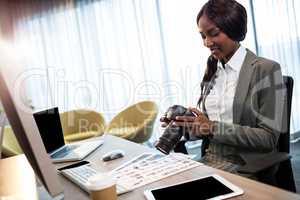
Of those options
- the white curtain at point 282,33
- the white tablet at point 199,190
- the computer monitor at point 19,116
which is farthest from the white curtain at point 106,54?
the computer monitor at point 19,116

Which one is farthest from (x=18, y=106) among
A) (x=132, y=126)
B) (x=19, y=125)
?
(x=132, y=126)

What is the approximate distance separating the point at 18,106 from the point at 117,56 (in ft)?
11.3

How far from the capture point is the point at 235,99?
59.6 inches

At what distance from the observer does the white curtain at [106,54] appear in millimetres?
4094

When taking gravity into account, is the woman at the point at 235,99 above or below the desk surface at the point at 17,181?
above

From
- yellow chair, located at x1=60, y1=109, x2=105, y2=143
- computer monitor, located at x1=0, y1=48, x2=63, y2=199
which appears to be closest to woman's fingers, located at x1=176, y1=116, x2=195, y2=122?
computer monitor, located at x1=0, y1=48, x2=63, y2=199

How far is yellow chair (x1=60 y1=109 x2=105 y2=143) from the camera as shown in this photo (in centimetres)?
369

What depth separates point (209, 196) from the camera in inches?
37.1

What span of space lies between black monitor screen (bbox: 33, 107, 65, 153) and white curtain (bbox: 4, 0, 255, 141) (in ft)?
7.56

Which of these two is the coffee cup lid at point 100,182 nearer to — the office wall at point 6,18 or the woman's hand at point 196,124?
the woman's hand at point 196,124

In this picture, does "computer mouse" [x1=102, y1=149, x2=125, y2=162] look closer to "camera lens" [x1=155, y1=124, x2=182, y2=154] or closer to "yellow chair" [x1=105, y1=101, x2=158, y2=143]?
"camera lens" [x1=155, y1=124, x2=182, y2=154]

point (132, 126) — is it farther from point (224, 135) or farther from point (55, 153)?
point (224, 135)

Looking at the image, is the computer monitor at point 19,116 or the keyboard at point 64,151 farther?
the keyboard at point 64,151

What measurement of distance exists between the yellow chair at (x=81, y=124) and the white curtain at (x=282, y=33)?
2268 mm
